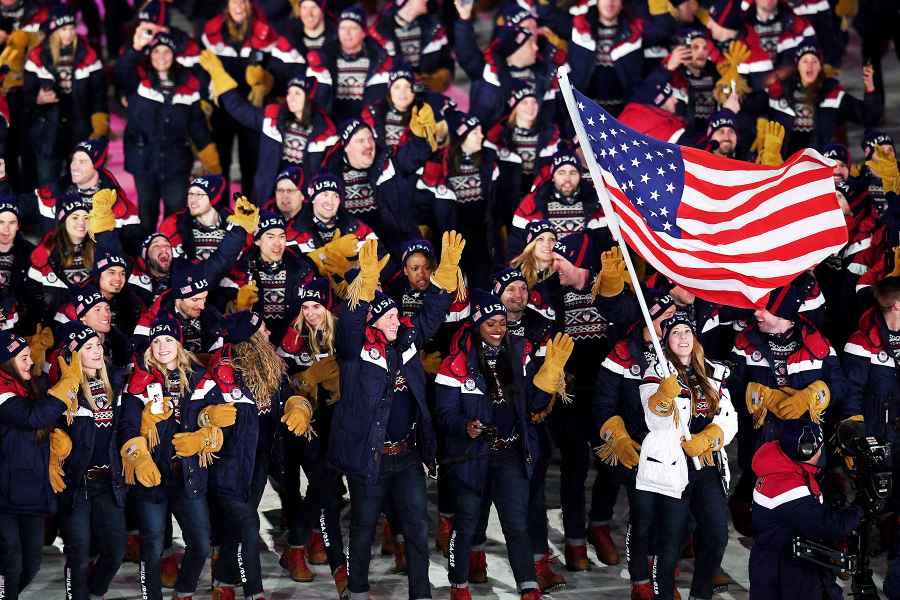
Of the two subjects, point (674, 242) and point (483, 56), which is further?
point (483, 56)

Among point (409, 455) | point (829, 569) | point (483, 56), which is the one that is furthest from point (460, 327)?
point (483, 56)

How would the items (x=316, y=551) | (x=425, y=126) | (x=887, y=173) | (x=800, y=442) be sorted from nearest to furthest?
1. (x=800, y=442)
2. (x=316, y=551)
3. (x=887, y=173)
4. (x=425, y=126)

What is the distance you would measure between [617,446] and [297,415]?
2111mm

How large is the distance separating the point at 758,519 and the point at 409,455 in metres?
2.42

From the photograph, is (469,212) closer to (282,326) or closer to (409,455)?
(282,326)

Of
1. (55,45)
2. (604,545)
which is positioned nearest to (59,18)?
(55,45)

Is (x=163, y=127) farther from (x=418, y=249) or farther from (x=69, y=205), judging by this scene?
(x=418, y=249)

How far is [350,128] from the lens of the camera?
14836 millimetres

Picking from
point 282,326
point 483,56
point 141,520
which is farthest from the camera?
point 483,56

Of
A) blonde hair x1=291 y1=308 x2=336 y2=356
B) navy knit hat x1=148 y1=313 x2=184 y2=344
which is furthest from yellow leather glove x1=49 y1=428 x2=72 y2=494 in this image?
blonde hair x1=291 y1=308 x2=336 y2=356

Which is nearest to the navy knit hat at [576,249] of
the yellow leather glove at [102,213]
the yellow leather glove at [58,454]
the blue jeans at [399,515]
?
the blue jeans at [399,515]

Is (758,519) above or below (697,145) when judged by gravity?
below

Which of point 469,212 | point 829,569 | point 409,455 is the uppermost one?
point 469,212

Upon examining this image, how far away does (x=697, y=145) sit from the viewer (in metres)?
15.4
